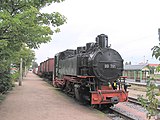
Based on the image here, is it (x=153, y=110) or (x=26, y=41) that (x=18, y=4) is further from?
(x=153, y=110)

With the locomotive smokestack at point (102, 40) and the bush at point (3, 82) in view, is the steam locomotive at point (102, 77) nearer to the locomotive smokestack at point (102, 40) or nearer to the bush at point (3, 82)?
the locomotive smokestack at point (102, 40)

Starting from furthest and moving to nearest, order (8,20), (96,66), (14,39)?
(96,66) → (14,39) → (8,20)

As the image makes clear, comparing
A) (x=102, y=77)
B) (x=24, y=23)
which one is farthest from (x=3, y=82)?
(x=24, y=23)

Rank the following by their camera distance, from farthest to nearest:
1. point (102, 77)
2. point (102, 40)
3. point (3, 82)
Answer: point (3, 82) → point (102, 40) → point (102, 77)

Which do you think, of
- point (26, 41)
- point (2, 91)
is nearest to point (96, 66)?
point (26, 41)

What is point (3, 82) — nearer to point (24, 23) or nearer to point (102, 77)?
point (102, 77)

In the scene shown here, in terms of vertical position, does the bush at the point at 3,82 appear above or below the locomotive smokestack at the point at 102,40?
below

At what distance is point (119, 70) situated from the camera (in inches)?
494

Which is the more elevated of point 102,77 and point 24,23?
point 24,23

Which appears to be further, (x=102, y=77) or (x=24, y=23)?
(x=102, y=77)

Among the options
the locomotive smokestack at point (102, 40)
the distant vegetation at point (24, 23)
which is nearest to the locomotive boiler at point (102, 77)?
the locomotive smokestack at point (102, 40)

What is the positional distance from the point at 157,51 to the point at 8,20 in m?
6.12

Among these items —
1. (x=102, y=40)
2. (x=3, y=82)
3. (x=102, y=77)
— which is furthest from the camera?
(x=3, y=82)

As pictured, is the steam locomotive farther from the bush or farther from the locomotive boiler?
the bush
